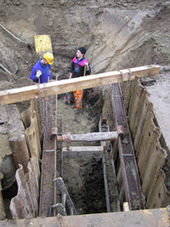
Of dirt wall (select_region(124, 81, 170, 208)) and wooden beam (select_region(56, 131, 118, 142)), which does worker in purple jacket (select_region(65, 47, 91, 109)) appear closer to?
dirt wall (select_region(124, 81, 170, 208))

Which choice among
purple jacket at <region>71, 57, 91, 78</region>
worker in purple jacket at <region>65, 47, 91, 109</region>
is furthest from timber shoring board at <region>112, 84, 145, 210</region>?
purple jacket at <region>71, 57, 91, 78</region>

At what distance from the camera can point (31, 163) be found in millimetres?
4516

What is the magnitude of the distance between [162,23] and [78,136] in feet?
16.3

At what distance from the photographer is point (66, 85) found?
5539 millimetres

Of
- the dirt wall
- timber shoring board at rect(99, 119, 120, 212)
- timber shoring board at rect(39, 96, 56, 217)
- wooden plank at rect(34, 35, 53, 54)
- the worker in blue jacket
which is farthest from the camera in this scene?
wooden plank at rect(34, 35, 53, 54)

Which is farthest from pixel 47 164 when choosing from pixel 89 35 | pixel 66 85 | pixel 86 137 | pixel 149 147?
pixel 89 35

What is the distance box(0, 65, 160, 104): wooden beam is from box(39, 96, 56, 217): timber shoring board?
1047 mm

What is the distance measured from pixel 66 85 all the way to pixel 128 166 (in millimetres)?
2031

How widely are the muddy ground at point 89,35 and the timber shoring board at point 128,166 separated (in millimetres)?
1173

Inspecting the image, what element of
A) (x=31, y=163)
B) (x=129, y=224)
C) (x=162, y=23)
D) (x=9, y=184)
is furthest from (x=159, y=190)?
(x=162, y=23)

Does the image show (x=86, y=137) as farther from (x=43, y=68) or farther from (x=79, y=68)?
(x=79, y=68)

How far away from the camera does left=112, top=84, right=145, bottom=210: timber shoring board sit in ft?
16.7

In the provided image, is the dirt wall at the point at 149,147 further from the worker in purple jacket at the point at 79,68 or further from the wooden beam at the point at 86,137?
the worker in purple jacket at the point at 79,68

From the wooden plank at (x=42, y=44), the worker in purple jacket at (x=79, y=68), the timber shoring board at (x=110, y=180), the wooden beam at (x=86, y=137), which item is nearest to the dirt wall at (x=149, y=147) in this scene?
the wooden beam at (x=86, y=137)
